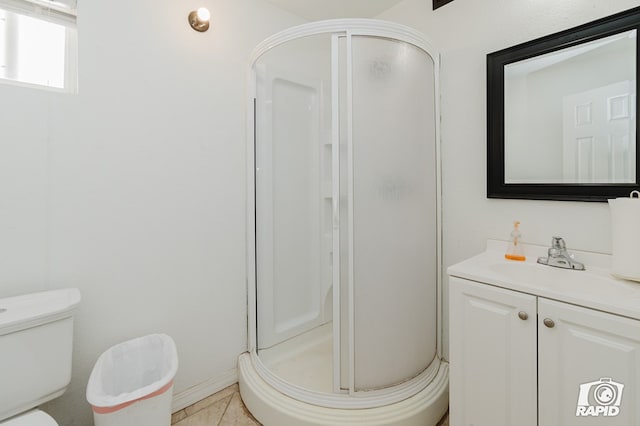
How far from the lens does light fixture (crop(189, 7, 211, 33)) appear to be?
5.20 ft

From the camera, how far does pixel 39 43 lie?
1.29 metres

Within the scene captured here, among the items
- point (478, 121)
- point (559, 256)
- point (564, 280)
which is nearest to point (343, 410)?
point (564, 280)

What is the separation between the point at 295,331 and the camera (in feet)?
6.33

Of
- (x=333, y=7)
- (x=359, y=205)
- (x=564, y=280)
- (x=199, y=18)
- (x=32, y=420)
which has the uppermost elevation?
(x=333, y=7)

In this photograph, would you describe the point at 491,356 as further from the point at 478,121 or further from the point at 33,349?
the point at 33,349

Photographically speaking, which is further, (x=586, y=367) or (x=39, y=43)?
(x=39, y=43)

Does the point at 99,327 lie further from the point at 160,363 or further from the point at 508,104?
the point at 508,104

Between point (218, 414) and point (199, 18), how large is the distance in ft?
7.14

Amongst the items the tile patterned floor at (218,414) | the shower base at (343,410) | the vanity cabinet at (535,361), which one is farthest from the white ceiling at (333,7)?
the tile patterned floor at (218,414)

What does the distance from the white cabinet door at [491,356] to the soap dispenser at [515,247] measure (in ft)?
1.44

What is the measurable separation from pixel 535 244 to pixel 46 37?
8.14 ft

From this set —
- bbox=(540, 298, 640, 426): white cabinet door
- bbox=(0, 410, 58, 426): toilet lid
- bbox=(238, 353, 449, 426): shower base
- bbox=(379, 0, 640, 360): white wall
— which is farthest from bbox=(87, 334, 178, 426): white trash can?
bbox=(379, 0, 640, 360): white wall

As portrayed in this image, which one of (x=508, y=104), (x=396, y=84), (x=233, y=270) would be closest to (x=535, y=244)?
(x=508, y=104)

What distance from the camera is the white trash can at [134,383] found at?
3.44 ft
